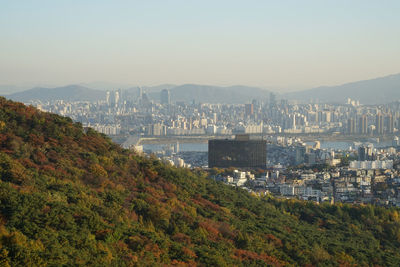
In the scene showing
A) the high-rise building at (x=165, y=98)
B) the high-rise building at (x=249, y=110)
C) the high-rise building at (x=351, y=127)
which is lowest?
the high-rise building at (x=351, y=127)

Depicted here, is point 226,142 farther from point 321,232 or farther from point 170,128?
point 170,128

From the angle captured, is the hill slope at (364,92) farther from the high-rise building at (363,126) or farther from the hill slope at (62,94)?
the high-rise building at (363,126)

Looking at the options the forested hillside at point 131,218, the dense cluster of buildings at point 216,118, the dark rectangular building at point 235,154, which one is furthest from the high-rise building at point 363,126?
the forested hillside at point 131,218

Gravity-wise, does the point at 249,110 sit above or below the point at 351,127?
above

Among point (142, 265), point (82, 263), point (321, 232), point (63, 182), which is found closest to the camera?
point (82, 263)

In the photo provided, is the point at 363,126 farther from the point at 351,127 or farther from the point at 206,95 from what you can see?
the point at 206,95

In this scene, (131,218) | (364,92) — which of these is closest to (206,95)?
(364,92)

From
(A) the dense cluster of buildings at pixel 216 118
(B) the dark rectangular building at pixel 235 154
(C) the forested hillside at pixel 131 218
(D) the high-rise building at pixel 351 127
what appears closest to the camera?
(C) the forested hillside at pixel 131 218

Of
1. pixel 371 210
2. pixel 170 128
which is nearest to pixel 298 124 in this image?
pixel 170 128
